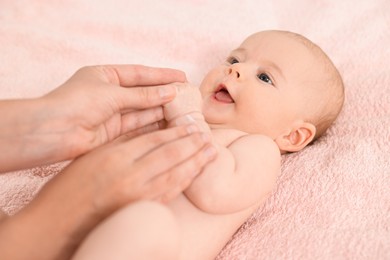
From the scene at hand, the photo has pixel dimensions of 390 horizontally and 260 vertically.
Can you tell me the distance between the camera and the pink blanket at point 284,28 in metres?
1.27

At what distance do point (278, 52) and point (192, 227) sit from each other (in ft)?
2.02

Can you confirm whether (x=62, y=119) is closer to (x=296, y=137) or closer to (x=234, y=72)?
(x=234, y=72)

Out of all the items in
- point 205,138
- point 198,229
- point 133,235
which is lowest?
point 198,229

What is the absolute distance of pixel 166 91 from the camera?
124cm

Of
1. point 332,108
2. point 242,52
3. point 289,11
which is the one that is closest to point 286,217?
point 332,108

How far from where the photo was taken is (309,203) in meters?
1.34

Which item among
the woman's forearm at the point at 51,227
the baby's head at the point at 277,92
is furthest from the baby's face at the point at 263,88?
the woman's forearm at the point at 51,227

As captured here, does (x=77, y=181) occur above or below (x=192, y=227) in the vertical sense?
above

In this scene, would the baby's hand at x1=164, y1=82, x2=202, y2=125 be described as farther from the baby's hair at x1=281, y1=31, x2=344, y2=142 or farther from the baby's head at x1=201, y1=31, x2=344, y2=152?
the baby's hair at x1=281, y1=31, x2=344, y2=142

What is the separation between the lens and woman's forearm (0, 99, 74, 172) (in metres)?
1.11

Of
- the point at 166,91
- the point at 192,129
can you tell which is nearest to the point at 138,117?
the point at 166,91

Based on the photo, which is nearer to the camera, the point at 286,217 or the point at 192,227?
the point at 192,227

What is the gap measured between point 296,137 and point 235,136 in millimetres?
260

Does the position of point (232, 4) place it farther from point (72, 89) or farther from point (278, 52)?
point (72, 89)
